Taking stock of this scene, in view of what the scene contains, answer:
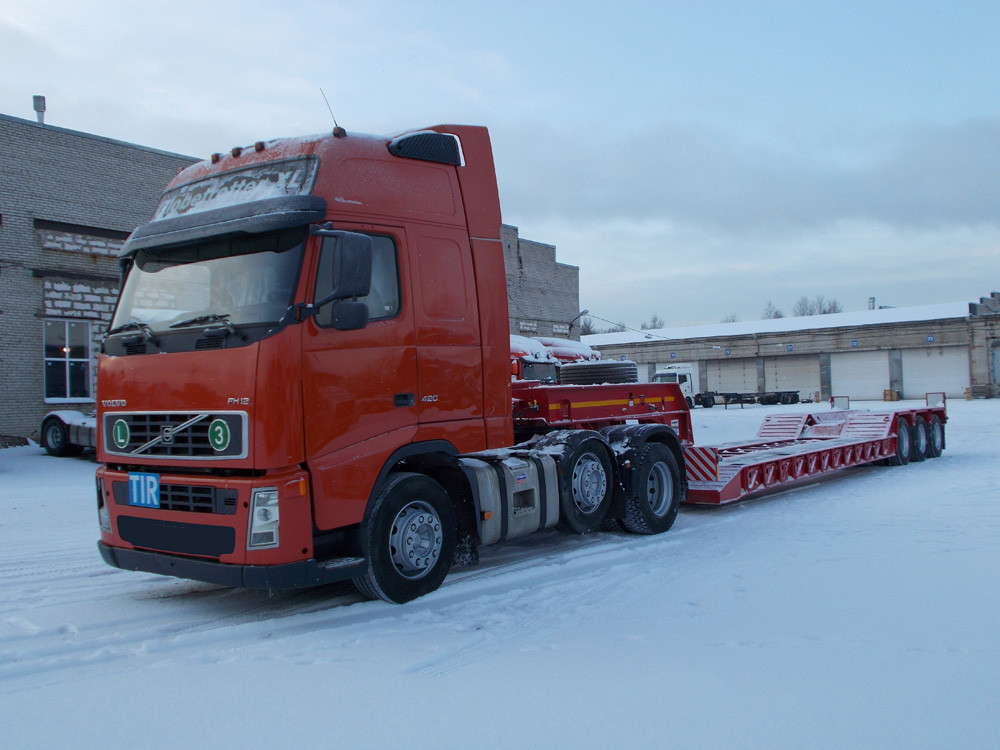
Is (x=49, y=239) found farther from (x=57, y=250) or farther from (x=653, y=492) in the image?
(x=653, y=492)

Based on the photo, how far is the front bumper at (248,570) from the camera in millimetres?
5074

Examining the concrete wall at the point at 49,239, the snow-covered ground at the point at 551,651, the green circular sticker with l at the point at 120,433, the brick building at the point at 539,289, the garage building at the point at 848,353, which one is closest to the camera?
the snow-covered ground at the point at 551,651

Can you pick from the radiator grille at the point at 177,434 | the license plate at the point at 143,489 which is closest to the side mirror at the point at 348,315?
the radiator grille at the point at 177,434

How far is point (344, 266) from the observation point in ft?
17.2

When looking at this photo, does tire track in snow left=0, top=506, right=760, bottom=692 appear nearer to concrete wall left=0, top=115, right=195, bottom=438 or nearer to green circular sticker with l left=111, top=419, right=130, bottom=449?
green circular sticker with l left=111, top=419, right=130, bottom=449

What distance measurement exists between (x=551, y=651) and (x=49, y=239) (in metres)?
18.4

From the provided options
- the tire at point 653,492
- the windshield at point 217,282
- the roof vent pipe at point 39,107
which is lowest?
the tire at point 653,492

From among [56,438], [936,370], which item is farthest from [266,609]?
[936,370]

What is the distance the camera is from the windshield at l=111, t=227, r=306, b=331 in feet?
17.3

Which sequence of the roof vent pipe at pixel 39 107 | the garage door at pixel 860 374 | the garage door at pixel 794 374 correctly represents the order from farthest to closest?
the garage door at pixel 794 374 → the garage door at pixel 860 374 → the roof vent pipe at pixel 39 107

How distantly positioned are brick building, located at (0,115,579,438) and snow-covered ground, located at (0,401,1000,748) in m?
12.2

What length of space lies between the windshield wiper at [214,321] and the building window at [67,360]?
51.9 ft

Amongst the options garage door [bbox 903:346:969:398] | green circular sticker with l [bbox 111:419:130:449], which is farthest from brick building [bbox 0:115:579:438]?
garage door [bbox 903:346:969:398]

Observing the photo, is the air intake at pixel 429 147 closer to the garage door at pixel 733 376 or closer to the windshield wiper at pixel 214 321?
the windshield wiper at pixel 214 321
